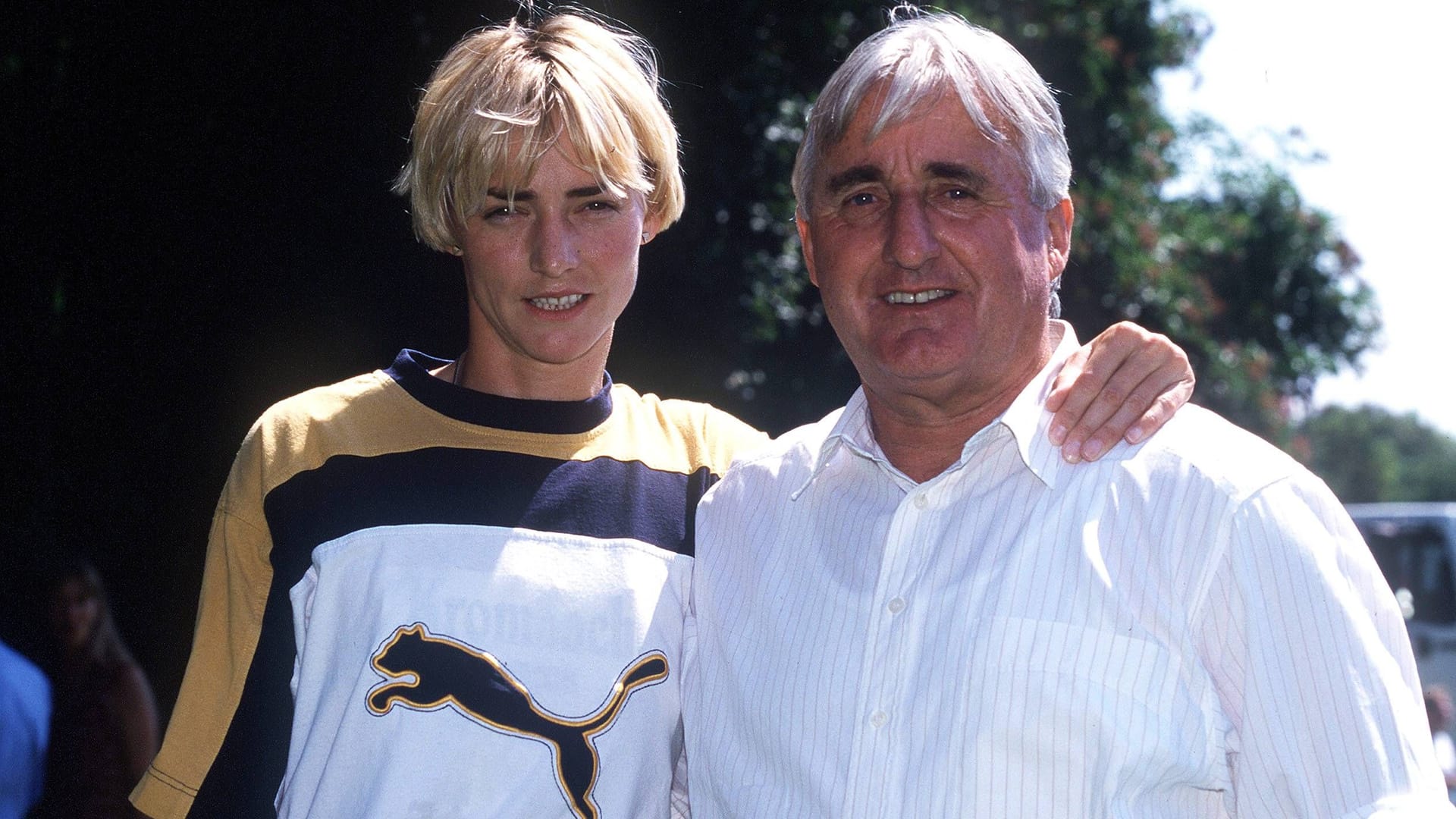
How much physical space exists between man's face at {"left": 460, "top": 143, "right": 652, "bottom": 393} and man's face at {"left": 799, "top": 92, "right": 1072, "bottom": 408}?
398mm

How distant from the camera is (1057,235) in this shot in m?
2.25

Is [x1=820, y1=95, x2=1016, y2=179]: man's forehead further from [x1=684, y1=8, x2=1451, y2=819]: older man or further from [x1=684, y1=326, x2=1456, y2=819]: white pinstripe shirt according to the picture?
[x1=684, y1=326, x2=1456, y2=819]: white pinstripe shirt

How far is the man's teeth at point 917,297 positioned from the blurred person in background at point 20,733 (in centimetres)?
367

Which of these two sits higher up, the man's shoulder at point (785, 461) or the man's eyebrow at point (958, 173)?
the man's eyebrow at point (958, 173)

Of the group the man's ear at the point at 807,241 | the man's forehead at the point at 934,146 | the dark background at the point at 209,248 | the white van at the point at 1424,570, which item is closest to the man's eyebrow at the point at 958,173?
the man's forehead at the point at 934,146

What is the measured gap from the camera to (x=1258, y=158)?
1866 cm

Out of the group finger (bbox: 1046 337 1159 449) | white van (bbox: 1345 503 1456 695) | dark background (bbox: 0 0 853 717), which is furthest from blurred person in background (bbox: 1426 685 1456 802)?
finger (bbox: 1046 337 1159 449)

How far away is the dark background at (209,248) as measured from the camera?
4.50 metres

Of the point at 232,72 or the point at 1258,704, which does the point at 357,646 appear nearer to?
the point at 1258,704

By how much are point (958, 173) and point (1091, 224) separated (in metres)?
8.30

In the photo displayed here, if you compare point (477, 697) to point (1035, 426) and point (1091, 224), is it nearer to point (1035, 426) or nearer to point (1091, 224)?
point (1035, 426)

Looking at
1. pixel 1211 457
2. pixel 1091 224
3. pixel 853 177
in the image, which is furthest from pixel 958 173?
pixel 1091 224

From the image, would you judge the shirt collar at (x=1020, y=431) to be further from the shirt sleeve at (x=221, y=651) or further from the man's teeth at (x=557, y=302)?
the shirt sleeve at (x=221, y=651)

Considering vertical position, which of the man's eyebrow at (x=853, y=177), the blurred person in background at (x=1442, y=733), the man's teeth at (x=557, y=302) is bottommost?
the blurred person in background at (x=1442, y=733)
